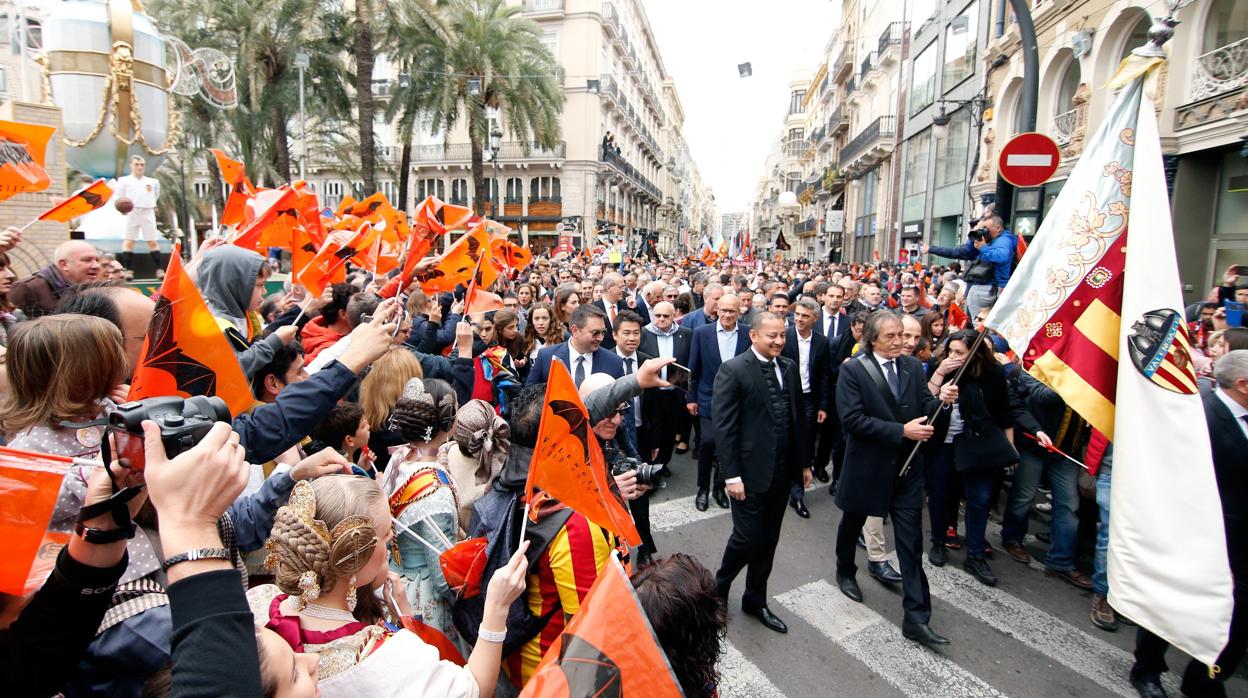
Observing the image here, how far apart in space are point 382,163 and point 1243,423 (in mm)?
28958

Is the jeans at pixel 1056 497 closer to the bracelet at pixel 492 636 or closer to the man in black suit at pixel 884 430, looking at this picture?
the man in black suit at pixel 884 430

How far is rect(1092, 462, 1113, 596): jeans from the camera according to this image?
14.1 ft

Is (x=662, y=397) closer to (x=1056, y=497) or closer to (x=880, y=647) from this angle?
(x=880, y=647)

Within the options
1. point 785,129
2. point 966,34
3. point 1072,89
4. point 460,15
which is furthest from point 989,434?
point 785,129

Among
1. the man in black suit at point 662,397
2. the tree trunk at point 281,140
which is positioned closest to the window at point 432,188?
the tree trunk at point 281,140

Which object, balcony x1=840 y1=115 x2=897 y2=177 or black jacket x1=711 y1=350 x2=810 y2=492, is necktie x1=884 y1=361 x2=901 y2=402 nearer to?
black jacket x1=711 y1=350 x2=810 y2=492

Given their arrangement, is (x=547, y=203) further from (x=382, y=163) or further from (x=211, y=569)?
(x=211, y=569)

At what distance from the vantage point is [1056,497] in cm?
499

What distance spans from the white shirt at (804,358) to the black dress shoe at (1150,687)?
3.39 meters

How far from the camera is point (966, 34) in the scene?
20.8m

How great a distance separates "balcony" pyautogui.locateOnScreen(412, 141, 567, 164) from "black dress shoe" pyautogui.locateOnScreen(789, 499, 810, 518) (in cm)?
3718

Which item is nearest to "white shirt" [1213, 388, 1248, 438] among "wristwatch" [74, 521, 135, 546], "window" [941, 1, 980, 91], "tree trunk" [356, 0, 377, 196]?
"wristwatch" [74, 521, 135, 546]

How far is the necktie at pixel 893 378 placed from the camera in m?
4.46

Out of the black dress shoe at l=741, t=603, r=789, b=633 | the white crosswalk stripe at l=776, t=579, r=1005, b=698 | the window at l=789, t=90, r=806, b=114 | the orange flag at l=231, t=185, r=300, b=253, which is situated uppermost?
the window at l=789, t=90, r=806, b=114
